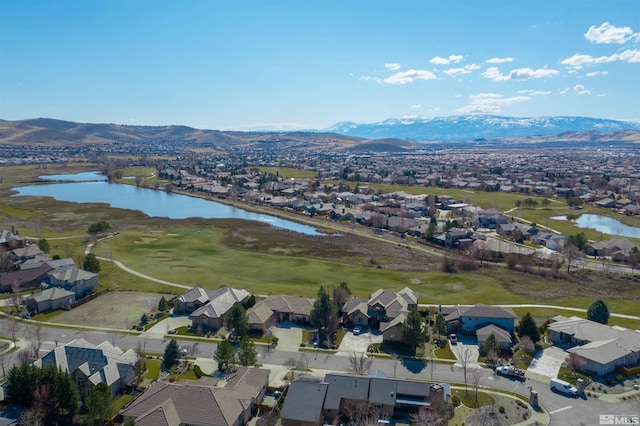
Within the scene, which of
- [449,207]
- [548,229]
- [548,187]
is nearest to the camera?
[548,229]

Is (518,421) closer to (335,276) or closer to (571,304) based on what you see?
(571,304)

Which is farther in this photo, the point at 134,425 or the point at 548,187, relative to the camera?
the point at 548,187

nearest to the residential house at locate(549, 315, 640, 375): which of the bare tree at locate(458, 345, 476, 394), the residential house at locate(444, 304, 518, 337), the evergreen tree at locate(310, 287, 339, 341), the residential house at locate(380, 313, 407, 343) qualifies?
the residential house at locate(444, 304, 518, 337)

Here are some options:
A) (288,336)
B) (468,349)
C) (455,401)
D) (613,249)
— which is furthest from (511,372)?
(613,249)

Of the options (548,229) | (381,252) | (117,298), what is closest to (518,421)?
(117,298)

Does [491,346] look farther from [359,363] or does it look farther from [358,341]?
[358,341]
